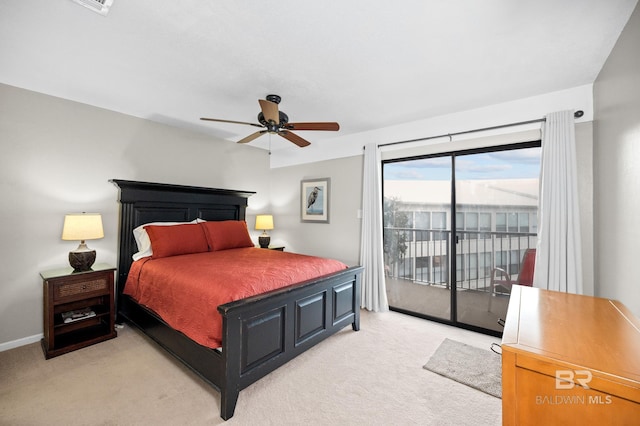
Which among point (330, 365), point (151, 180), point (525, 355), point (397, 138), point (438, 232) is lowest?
point (330, 365)

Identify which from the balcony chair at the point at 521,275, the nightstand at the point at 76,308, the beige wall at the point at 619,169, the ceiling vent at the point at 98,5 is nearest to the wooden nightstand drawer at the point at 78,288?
the nightstand at the point at 76,308

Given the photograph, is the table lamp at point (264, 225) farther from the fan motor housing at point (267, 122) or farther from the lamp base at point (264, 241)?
the fan motor housing at point (267, 122)

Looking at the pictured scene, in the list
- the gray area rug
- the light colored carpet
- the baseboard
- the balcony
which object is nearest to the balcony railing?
the balcony

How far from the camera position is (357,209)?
160 inches

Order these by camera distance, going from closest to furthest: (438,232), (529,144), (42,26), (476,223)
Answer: (42,26) → (529,144) → (476,223) → (438,232)

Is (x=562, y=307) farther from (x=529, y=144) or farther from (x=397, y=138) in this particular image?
(x=397, y=138)

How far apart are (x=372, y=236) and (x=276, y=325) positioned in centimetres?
200

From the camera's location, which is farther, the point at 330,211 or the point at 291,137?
the point at 330,211

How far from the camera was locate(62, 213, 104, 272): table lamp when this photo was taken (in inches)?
104

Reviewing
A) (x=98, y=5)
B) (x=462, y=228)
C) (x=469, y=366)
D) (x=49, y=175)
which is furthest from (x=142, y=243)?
(x=462, y=228)

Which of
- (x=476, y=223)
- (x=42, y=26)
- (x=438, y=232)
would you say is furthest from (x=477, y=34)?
(x=42, y=26)

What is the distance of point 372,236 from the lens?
3742 millimetres

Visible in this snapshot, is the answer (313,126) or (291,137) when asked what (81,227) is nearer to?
(291,137)

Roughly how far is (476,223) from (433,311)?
1.30 meters
